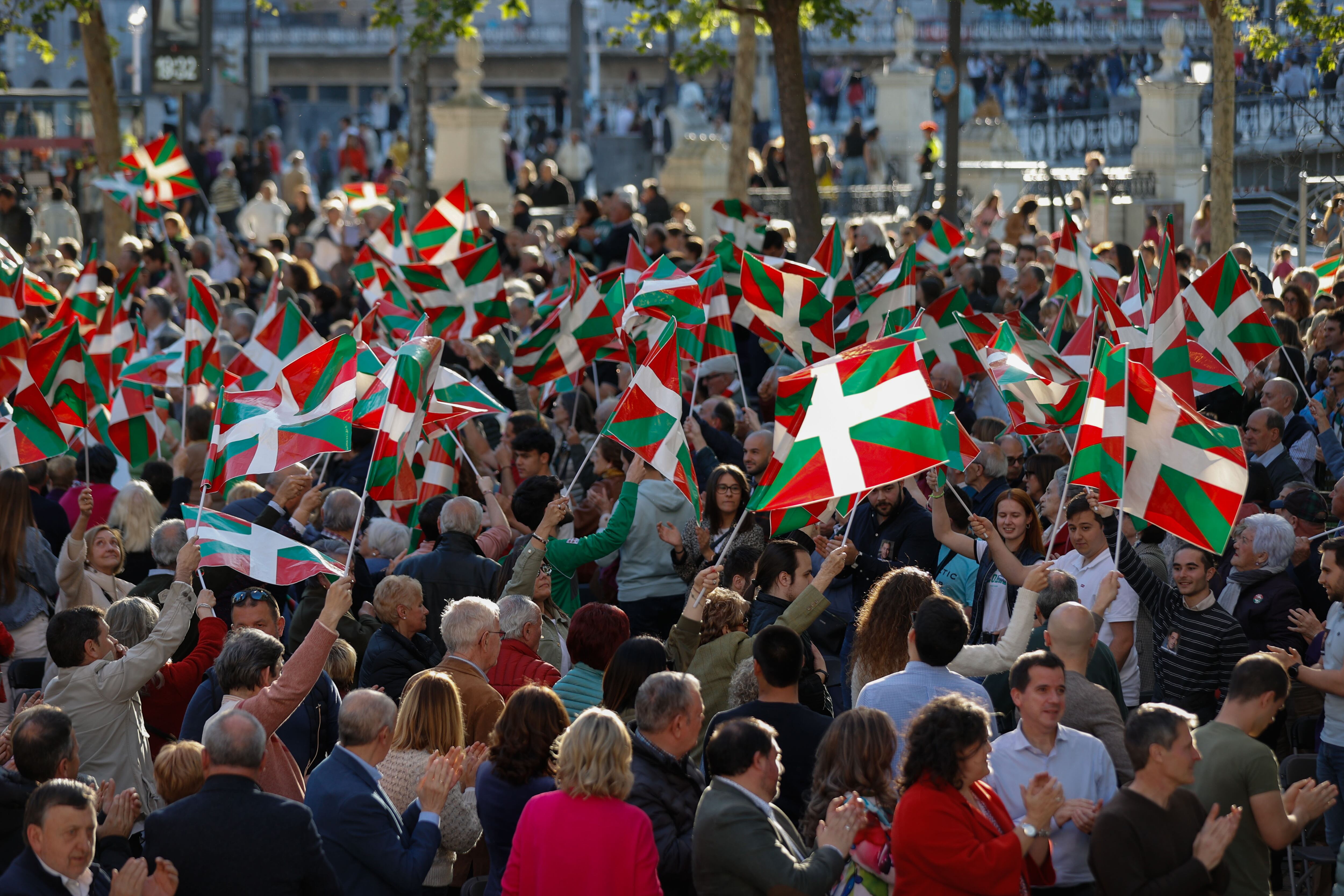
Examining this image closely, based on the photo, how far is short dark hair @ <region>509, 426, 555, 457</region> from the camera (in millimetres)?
9336

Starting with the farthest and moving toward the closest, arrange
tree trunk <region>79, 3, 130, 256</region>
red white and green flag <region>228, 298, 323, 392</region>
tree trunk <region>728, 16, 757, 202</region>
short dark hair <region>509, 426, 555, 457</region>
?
tree trunk <region>728, 16, 757, 202</region> < tree trunk <region>79, 3, 130, 256</region> < red white and green flag <region>228, 298, 323, 392</region> < short dark hair <region>509, 426, 555, 457</region>

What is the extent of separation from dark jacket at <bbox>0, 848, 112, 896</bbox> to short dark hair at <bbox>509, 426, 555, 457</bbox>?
462 cm

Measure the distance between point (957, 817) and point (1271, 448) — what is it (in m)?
5.34

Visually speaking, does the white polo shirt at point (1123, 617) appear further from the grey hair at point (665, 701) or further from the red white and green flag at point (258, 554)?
the red white and green flag at point (258, 554)

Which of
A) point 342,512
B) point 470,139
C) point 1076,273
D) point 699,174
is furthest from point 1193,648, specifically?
point 470,139

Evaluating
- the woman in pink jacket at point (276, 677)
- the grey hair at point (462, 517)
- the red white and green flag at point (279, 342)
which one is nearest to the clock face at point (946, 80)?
the red white and green flag at point (279, 342)

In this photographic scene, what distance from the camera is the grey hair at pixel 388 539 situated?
8648mm

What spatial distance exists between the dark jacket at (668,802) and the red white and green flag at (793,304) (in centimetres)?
556

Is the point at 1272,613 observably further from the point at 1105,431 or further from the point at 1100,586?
the point at 1105,431

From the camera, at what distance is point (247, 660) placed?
20.4ft

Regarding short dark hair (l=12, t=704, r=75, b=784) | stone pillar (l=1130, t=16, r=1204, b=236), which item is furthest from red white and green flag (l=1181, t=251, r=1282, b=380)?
stone pillar (l=1130, t=16, r=1204, b=236)

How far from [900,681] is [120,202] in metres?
13.7

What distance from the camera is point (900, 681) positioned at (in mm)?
5832

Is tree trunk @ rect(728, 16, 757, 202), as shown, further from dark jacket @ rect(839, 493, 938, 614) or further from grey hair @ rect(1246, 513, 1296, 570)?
grey hair @ rect(1246, 513, 1296, 570)
